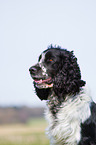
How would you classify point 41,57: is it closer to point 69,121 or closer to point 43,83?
point 43,83

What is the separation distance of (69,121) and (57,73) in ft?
3.04

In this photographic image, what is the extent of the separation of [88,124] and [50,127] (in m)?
0.82

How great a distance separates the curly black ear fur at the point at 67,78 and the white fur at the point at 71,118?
0.47 ft

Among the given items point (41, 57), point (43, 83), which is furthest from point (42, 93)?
point (41, 57)

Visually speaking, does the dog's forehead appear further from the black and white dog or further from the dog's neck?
the dog's neck

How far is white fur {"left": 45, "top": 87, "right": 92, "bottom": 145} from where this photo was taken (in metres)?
4.53

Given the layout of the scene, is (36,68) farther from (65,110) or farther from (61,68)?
(65,110)

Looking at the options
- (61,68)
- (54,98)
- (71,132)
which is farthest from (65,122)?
(61,68)

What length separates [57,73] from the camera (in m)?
4.80

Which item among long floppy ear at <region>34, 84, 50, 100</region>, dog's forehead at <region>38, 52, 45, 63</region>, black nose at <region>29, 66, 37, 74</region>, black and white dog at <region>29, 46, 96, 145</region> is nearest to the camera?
black and white dog at <region>29, 46, 96, 145</region>

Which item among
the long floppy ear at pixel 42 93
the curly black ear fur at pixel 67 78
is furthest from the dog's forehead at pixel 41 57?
the long floppy ear at pixel 42 93

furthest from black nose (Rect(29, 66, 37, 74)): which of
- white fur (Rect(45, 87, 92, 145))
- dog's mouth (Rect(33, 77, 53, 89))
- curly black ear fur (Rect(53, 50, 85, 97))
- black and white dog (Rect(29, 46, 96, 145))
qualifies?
white fur (Rect(45, 87, 92, 145))

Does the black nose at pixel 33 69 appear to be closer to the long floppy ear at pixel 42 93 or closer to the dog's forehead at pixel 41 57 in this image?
the dog's forehead at pixel 41 57

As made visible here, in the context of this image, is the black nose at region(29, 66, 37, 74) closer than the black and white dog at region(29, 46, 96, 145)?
No
